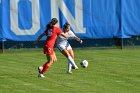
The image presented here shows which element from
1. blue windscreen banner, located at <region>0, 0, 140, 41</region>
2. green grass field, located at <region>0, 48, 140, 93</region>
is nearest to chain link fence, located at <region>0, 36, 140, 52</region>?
blue windscreen banner, located at <region>0, 0, 140, 41</region>

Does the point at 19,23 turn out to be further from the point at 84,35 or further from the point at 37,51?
the point at 84,35

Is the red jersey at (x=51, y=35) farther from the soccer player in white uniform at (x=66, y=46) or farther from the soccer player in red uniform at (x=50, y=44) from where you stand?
→ the soccer player in white uniform at (x=66, y=46)

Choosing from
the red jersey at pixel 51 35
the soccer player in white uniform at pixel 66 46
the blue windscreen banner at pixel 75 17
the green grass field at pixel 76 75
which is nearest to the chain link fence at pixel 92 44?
the blue windscreen banner at pixel 75 17

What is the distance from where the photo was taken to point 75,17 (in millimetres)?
31203

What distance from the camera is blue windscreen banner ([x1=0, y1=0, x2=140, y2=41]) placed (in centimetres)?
3003

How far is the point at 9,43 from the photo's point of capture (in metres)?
31.0

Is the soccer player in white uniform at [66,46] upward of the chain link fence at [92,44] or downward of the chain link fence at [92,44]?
upward

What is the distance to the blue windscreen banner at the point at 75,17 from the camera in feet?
98.5

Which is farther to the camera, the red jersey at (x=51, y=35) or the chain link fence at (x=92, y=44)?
the chain link fence at (x=92, y=44)

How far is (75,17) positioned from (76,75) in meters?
12.6

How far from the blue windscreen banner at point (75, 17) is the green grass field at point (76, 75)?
2.11 m

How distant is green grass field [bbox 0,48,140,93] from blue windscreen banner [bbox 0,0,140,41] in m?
2.11

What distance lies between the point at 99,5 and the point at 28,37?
4.60 m

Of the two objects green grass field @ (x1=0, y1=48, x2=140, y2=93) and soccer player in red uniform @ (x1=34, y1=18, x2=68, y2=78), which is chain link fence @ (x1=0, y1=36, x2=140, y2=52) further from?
soccer player in red uniform @ (x1=34, y1=18, x2=68, y2=78)
